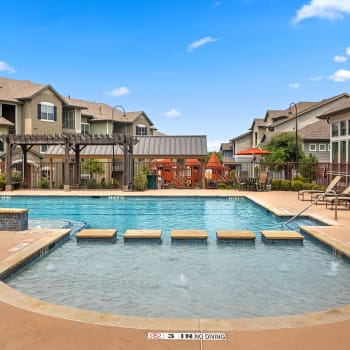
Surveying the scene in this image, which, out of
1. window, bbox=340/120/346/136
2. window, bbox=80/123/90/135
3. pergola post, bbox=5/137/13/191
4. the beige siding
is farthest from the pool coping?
window, bbox=80/123/90/135

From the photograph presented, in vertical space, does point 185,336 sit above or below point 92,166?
below

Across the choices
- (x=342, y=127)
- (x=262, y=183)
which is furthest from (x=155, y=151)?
(x=342, y=127)

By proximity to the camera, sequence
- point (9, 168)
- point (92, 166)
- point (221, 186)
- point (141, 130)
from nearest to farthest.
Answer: point (9, 168) → point (221, 186) → point (92, 166) → point (141, 130)

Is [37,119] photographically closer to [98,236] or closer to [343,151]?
[343,151]

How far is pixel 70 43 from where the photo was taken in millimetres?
30109

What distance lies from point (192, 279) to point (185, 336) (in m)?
2.71

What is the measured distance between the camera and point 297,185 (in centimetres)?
2259

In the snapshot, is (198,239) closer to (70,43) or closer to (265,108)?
(70,43)

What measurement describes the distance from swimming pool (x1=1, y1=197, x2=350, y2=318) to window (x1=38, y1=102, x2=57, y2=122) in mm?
25983

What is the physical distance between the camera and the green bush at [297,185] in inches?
884

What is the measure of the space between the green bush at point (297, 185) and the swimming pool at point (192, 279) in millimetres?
12966

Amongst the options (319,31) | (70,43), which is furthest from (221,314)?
(70,43)

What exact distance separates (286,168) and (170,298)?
21933 millimetres

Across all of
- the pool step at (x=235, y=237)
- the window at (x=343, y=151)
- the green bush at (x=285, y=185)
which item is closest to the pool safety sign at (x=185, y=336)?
the pool step at (x=235, y=237)
